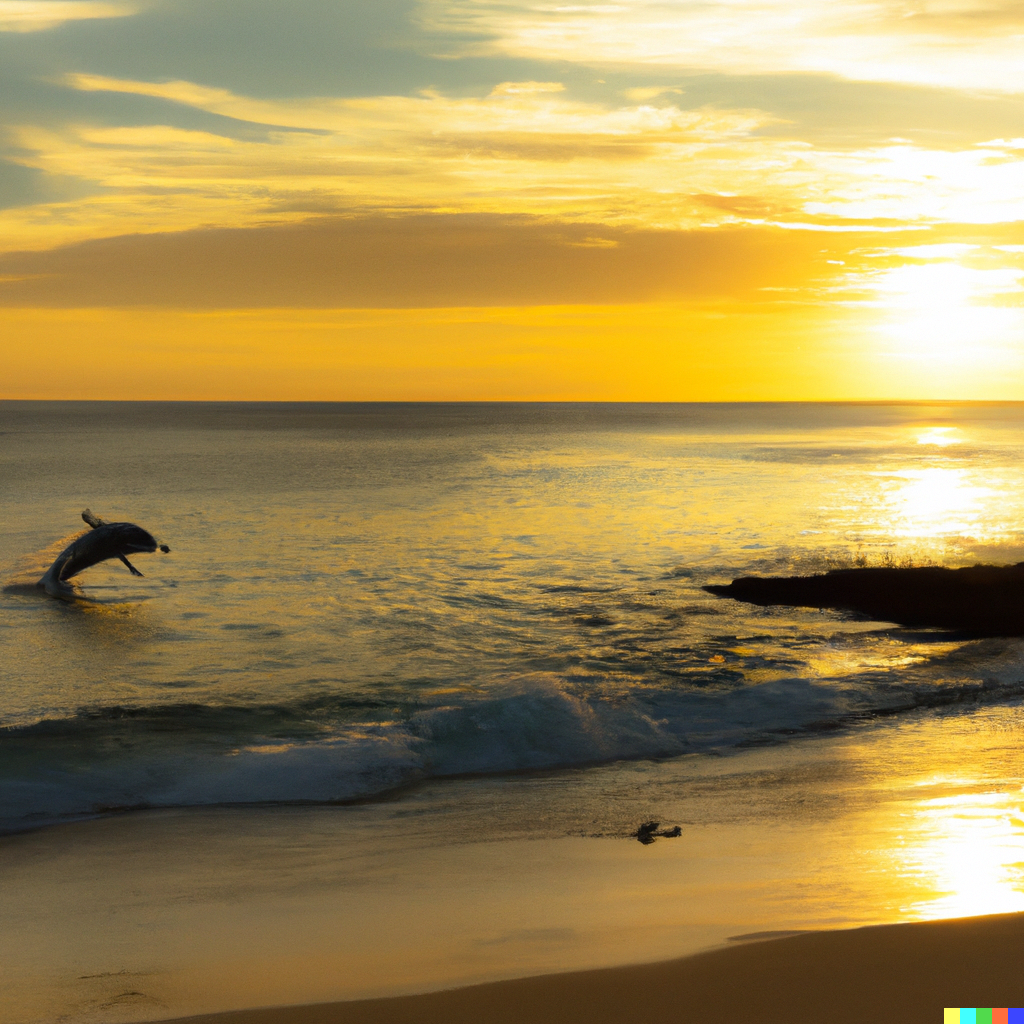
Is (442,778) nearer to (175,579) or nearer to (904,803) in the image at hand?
(904,803)

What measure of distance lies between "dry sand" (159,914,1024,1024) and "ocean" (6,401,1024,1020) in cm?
67

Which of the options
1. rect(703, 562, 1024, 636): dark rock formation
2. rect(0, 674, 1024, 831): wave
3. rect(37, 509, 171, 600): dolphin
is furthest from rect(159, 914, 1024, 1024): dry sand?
rect(37, 509, 171, 600): dolphin

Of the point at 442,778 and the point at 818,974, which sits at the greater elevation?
the point at 818,974

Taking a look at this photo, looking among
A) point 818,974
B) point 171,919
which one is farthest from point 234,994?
point 818,974

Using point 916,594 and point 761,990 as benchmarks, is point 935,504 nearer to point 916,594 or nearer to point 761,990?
point 916,594

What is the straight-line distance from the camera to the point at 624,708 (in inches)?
512

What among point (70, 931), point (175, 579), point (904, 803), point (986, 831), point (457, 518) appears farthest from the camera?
point (457, 518)

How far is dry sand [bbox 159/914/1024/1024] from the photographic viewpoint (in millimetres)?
4758

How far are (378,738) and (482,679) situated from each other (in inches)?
140

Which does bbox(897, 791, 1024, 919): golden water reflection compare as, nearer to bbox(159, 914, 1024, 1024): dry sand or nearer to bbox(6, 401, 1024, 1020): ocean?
bbox(6, 401, 1024, 1020): ocean

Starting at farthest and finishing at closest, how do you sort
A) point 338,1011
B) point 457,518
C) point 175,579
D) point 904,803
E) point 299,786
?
point 457,518 → point 175,579 → point 299,786 → point 904,803 → point 338,1011

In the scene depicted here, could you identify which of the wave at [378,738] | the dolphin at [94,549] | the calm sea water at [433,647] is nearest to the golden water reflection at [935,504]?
the calm sea water at [433,647]

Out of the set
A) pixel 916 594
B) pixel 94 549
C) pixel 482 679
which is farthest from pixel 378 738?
pixel 94 549

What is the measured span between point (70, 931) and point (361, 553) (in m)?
22.3
